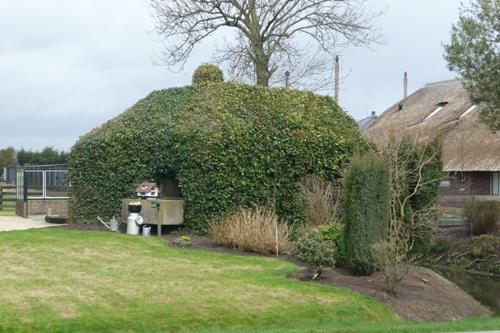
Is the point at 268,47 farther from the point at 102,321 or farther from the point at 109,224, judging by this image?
the point at 102,321

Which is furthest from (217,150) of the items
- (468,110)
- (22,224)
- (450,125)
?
(468,110)

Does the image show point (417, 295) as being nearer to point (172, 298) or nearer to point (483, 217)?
point (172, 298)

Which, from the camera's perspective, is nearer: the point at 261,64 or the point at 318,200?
the point at 318,200

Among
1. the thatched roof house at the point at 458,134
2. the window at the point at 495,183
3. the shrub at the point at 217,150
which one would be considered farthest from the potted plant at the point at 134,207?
the window at the point at 495,183

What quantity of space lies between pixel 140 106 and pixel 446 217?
1545cm

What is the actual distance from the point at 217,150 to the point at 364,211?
6840 millimetres

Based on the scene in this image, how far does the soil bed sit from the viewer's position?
1380 cm

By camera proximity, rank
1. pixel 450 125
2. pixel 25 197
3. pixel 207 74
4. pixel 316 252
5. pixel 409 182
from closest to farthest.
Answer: pixel 316 252, pixel 409 182, pixel 207 74, pixel 25 197, pixel 450 125

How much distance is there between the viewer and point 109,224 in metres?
22.5

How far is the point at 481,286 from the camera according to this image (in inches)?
808

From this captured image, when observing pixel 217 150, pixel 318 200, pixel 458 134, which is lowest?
pixel 318 200

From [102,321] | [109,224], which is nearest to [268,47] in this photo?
[109,224]

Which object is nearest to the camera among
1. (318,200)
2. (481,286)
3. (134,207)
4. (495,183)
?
(481,286)

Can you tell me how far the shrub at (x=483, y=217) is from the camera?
27500 mm
